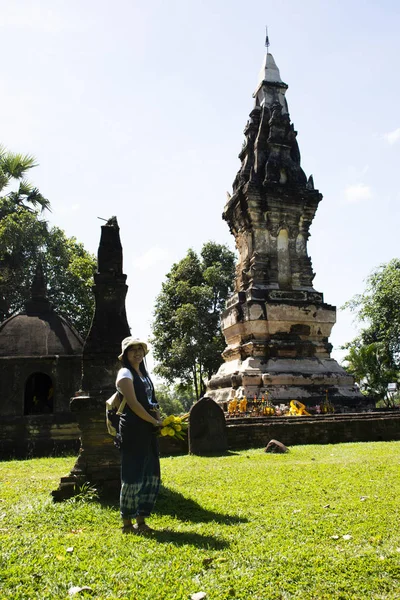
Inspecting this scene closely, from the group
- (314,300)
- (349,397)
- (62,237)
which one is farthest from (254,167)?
(62,237)

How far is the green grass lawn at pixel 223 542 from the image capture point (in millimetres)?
3047

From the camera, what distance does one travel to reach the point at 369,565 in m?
3.27

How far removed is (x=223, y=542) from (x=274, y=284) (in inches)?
546

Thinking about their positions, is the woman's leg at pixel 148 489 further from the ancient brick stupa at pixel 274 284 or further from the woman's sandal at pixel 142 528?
the ancient brick stupa at pixel 274 284

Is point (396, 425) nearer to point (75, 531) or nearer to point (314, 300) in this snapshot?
point (314, 300)

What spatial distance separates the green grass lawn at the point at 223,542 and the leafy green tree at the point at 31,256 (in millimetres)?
15686

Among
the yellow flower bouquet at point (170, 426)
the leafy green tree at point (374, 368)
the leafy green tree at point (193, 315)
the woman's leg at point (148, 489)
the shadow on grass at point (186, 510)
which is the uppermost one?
the leafy green tree at point (193, 315)

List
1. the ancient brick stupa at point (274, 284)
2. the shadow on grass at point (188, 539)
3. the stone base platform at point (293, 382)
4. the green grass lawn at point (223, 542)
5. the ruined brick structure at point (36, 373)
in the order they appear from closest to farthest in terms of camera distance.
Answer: the green grass lawn at point (223, 542) < the shadow on grass at point (188, 539) < the ruined brick structure at point (36, 373) < the stone base platform at point (293, 382) < the ancient brick stupa at point (274, 284)

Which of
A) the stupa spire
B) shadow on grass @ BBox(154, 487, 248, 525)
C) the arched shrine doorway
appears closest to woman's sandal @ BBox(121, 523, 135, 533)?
shadow on grass @ BBox(154, 487, 248, 525)

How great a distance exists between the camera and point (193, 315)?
30.2 m

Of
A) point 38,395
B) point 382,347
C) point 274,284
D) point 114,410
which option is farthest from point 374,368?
point 114,410

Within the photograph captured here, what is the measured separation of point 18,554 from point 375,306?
101 feet

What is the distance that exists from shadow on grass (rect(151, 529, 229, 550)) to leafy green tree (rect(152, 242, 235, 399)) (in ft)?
83.1

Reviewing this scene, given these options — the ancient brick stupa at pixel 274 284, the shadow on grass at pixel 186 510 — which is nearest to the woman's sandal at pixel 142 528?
the shadow on grass at pixel 186 510
